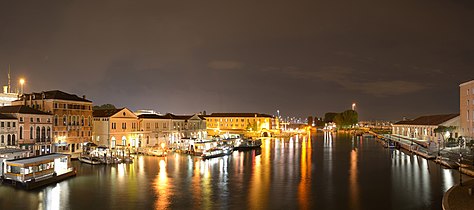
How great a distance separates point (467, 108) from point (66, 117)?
125 ft

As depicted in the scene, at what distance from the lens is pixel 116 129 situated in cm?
3691

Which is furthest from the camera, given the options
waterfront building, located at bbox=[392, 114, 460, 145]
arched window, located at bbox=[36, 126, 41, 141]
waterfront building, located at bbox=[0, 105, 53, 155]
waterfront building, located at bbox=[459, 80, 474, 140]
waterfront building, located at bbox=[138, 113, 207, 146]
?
waterfront building, located at bbox=[392, 114, 460, 145]

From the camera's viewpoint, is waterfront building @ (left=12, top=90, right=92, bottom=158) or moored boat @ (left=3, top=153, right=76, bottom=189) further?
waterfront building @ (left=12, top=90, right=92, bottom=158)

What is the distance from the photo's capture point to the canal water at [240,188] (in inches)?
679

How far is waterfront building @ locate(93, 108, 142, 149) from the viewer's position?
3594 cm

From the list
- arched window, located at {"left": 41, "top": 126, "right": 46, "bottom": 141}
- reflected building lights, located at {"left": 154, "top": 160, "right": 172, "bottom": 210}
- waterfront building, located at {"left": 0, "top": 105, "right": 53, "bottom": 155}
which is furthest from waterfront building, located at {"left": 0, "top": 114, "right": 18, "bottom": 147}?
reflected building lights, located at {"left": 154, "top": 160, "right": 172, "bottom": 210}

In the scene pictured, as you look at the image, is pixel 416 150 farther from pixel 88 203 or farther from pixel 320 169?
pixel 88 203

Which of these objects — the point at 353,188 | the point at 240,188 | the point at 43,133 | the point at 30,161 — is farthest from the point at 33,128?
the point at 353,188

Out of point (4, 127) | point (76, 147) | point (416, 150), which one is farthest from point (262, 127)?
point (4, 127)

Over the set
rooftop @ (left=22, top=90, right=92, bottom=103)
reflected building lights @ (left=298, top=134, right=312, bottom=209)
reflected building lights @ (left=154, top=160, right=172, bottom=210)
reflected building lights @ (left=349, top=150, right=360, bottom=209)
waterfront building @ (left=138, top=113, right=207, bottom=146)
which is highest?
rooftop @ (left=22, top=90, right=92, bottom=103)

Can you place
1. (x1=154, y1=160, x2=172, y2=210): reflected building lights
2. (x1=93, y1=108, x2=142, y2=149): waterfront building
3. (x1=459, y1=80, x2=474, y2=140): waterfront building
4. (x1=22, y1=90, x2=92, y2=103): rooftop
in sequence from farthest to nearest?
(x1=459, y1=80, x2=474, y2=140): waterfront building → (x1=93, y1=108, x2=142, y2=149): waterfront building → (x1=22, y1=90, x2=92, y2=103): rooftop → (x1=154, y1=160, x2=172, y2=210): reflected building lights

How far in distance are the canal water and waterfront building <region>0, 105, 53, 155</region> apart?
10.6ft

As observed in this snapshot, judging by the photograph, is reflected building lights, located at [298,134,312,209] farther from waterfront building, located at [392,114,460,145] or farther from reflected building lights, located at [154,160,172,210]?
waterfront building, located at [392,114,460,145]

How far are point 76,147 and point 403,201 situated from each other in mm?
26262
